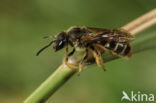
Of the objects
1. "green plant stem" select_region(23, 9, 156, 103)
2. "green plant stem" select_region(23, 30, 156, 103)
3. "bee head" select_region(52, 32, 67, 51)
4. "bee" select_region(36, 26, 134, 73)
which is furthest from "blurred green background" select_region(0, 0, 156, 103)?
"green plant stem" select_region(23, 30, 156, 103)

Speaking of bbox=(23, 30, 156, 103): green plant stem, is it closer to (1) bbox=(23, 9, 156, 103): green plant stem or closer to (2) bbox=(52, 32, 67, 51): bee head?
(1) bbox=(23, 9, 156, 103): green plant stem

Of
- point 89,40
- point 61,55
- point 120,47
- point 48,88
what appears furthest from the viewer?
point 61,55

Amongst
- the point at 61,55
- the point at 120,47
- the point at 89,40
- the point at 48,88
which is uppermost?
the point at 61,55

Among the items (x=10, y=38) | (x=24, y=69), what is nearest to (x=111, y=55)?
(x=24, y=69)

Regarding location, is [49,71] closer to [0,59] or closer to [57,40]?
[0,59]

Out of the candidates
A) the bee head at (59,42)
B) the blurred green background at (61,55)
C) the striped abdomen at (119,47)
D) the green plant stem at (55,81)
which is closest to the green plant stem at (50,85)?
the green plant stem at (55,81)

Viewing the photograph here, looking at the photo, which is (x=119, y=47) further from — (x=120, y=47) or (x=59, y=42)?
(x=59, y=42)

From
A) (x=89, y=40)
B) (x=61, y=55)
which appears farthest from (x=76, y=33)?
(x=61, y=55)

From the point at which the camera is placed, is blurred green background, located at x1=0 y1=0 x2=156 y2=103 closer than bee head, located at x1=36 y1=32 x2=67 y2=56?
No
